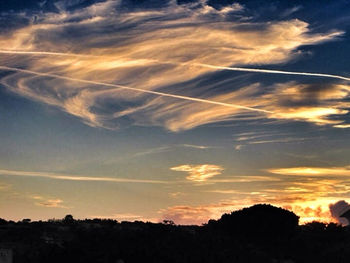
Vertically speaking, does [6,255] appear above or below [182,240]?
below

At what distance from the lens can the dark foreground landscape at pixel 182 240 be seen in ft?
140

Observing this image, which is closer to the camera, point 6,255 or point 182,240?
point 6,255

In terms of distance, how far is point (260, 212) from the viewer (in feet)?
203

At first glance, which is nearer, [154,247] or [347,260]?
Answer: [154,247]

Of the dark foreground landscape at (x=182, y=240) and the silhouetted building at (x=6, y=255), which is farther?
the dark foreground landscape at (x=182, y=240)

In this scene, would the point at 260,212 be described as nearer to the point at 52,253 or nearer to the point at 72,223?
the point at 72,223

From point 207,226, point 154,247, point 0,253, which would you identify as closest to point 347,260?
point 207,226

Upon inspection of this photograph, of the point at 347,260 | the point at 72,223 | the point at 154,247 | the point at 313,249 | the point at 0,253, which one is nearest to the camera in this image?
the point at 0,253

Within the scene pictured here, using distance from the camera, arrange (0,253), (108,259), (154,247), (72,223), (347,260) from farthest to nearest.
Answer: (347,260), (72,223), (154,247), (108,259), (0,253)

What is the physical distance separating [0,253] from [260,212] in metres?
31.6

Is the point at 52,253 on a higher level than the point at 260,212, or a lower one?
lower

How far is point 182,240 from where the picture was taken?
166 ft

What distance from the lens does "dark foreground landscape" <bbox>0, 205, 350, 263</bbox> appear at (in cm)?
4266

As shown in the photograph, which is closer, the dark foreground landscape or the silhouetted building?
the silhouetted building
